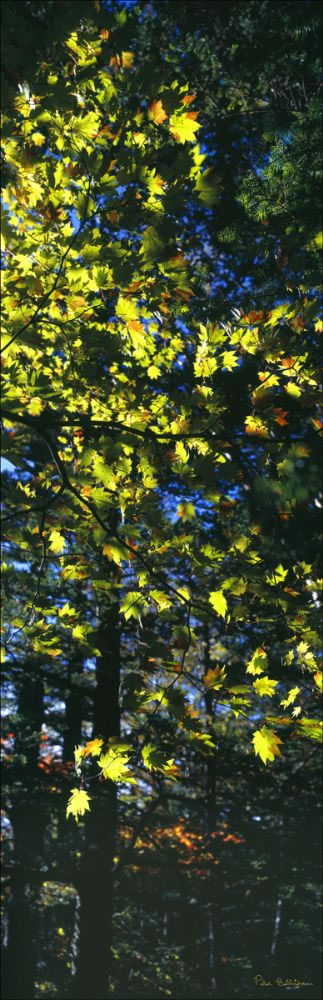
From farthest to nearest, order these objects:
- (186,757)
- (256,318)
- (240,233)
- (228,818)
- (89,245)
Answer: (228,818) < (186,757) < (240,233) < (256,318) < (89,245)

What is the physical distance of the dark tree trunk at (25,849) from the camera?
27.6ft

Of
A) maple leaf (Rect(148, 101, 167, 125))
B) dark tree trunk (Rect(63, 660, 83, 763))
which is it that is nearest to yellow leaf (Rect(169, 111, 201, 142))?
maple leaf (Rect(148, 101, 167, 125))

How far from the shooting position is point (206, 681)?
10.0 feet

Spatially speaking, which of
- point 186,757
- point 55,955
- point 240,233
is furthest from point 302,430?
point 55,955

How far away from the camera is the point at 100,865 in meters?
8.15

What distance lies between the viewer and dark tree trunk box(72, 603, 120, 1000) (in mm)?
7383

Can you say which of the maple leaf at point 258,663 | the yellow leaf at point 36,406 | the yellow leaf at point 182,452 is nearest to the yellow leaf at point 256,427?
the yellow leaf at point 182,452

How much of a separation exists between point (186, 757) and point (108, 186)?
763cm

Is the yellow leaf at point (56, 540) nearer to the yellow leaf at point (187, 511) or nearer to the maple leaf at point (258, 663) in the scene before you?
the yellow leaf at point (187, 511)

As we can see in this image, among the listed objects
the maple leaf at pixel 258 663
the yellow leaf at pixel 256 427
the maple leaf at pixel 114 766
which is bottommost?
the maple leaf at pixel 114 766

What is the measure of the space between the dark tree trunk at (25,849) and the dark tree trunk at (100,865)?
89 centimetres

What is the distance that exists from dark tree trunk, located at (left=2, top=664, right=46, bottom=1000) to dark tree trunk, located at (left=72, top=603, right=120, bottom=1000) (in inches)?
35.0

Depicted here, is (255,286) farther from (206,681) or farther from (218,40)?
(218,40)

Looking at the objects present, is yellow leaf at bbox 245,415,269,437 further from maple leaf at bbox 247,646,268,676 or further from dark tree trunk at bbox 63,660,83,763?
dark tree trunk at bbox 63,660,83,763
